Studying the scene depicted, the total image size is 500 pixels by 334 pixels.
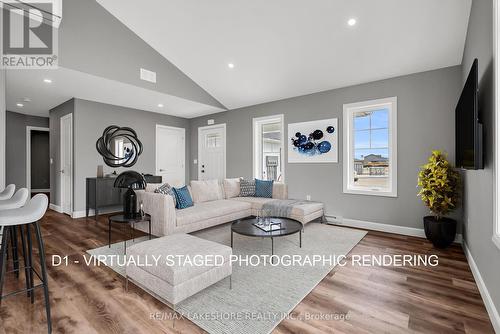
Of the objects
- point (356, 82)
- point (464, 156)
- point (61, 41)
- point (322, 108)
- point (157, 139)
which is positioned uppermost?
point (61, 41)

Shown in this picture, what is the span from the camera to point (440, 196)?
328 centimetres

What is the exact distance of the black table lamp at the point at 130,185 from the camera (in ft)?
11.0

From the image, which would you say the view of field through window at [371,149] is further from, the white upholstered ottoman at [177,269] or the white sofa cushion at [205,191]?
the white upholstered ottoman at [177,269]

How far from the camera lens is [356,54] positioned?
12.4 ft

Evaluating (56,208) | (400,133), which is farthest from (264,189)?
(56,208)

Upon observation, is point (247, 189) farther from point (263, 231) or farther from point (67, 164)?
point (67, 164)

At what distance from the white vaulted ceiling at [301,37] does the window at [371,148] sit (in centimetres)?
53

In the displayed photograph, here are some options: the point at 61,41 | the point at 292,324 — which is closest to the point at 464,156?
the point at 292,324

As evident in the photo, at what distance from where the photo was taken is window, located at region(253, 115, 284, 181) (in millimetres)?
5953

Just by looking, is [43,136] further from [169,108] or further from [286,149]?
[286,149]

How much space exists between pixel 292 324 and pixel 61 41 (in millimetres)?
4492

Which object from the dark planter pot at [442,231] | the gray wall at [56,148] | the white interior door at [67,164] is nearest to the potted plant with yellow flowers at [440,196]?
the dark planter pot at [442,231]

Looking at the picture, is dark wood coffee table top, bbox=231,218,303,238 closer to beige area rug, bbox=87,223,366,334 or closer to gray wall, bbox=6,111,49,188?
beige area rug, bbox=87,223,366,334

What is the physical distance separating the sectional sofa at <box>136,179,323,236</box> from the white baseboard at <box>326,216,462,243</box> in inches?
19.2
